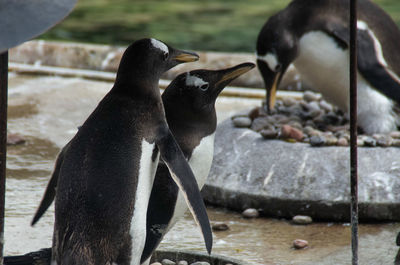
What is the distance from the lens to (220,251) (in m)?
3.83

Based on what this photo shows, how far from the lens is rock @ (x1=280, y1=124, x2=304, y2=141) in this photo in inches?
181

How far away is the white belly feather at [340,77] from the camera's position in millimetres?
4773

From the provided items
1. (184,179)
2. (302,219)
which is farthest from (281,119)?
(184,179)

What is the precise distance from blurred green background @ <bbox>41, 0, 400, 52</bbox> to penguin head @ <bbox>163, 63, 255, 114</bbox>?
775cm

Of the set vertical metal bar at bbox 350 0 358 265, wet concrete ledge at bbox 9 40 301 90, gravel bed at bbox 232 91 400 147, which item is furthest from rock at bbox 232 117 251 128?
wet concrete ledge at bbox 9 40 301 90

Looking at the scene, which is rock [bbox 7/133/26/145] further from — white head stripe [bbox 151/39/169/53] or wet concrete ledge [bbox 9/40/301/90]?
white head stripe [bbox 151/39/169/53]

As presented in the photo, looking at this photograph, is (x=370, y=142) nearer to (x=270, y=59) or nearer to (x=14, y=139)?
(x=270, y=59)

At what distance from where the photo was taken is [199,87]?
3.24 m

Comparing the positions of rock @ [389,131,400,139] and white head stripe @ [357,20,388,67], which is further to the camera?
white head stripe @ [357,20,388,67]

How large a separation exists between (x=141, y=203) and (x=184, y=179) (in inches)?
6.8

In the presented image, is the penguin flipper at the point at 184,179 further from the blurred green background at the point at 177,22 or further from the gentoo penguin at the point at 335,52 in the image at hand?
the blurred green background at the point at 177,22

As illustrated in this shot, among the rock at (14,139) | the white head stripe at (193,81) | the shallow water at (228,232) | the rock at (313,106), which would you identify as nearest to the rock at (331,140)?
the shallow water at (228,232)

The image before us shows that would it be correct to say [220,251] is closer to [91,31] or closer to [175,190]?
[175,190]

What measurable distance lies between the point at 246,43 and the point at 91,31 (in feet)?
8.04
